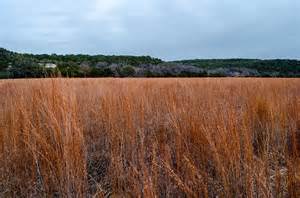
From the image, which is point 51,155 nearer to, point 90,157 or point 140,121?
point 90,157

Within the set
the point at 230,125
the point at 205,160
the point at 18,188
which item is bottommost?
the point at 18,188

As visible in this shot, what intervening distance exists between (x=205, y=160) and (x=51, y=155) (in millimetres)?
1124

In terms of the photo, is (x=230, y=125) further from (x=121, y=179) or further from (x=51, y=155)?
(x=51, y=155)

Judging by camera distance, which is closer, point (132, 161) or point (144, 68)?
point (132, 161)

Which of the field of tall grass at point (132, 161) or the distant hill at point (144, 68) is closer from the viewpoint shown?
the field of tall grass at point (132, 161)

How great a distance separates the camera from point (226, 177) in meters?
1.87

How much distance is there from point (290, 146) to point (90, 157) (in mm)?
1913

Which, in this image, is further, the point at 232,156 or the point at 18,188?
the point at 18,188

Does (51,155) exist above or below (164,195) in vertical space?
above

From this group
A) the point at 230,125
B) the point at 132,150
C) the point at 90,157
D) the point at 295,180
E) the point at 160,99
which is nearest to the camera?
the point at 295,180

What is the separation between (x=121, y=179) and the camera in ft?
6.77

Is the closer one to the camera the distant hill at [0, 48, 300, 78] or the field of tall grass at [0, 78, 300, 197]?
the field of tall grass at [0, 78, 300, 197]

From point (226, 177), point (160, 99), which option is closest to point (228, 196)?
point (226, 177)

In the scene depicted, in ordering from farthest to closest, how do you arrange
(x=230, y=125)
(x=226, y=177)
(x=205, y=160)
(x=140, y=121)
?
(x=140, y=121) → (x=205, y=160) → (x=230, y=125) → (x=226, y=177)
